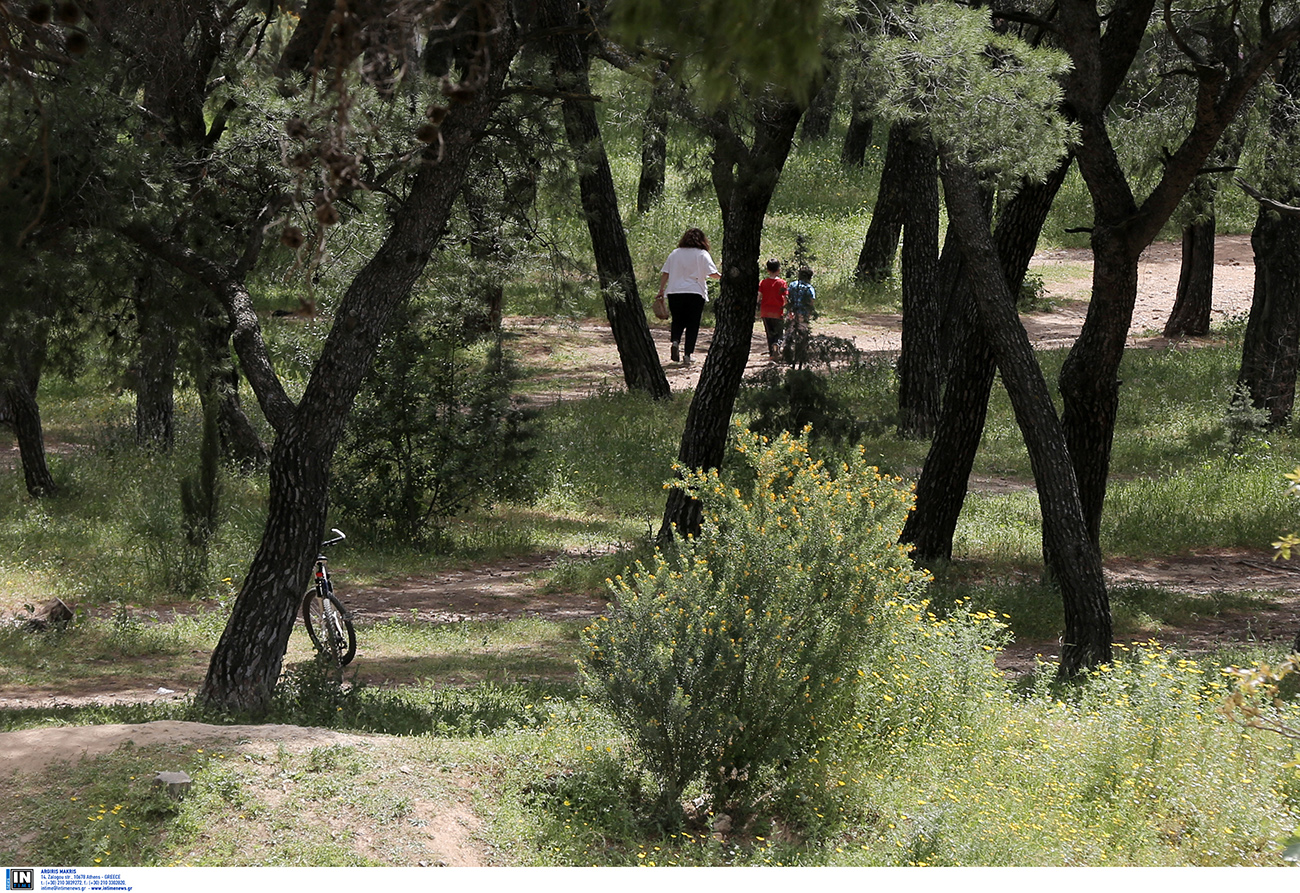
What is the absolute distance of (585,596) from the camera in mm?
10523

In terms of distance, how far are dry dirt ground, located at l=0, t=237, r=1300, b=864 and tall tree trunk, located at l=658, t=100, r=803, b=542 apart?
1596 mm

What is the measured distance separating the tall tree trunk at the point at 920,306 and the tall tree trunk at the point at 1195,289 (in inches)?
298

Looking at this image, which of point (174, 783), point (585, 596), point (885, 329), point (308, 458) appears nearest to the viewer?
point (174, 783)

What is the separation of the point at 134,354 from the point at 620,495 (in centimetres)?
500

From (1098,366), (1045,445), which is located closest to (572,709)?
(1045,445)

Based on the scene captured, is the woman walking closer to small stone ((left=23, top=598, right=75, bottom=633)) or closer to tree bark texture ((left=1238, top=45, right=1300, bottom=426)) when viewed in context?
tree bark texture ((left=1238, top=45, right=1300, bottom=426))

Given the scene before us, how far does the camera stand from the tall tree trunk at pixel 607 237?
1391 cm

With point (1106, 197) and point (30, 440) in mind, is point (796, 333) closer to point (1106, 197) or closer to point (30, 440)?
point (1106, 197)

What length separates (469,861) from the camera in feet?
15.4

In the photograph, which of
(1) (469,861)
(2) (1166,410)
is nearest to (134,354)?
(1) (469,861)

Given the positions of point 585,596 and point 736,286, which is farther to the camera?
point 585,596

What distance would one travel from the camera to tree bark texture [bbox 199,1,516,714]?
6719mm

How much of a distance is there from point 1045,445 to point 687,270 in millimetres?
9227

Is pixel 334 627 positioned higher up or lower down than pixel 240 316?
lower down
